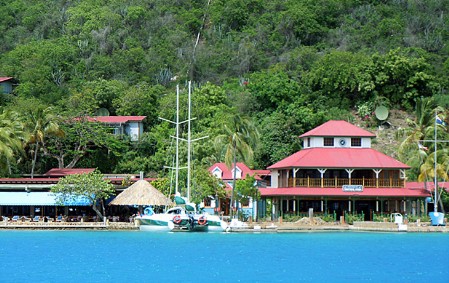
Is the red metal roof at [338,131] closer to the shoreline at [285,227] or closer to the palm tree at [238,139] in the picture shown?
the palm tree at [238,139]

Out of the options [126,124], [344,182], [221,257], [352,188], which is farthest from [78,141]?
[221,257]

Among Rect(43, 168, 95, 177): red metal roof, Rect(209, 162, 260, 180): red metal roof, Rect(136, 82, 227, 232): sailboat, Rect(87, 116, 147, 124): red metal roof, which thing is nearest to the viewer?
Rect(136, 82, 227, 232): sailboat

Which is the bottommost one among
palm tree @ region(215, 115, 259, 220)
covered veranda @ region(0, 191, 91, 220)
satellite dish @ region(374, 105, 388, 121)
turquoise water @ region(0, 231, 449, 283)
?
turquoise water @ region(0, 231, 449, 283)

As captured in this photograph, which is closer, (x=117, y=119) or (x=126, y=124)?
(x=117, y=119)

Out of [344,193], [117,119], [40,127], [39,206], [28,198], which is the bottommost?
[39,206]

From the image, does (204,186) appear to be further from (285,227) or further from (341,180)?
(341,180)

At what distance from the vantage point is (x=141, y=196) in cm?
6556

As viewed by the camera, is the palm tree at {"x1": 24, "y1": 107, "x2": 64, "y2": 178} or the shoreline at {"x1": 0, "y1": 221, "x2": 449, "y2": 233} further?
the palm tree at {"x1": 24, "y1": 107, "x2": 64, "y2": 178}

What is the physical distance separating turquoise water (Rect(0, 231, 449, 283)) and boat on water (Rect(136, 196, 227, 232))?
0.47 metres

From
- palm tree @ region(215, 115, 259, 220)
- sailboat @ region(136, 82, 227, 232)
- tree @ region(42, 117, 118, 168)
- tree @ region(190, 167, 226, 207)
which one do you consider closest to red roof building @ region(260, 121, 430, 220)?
palm tree @ region(215, 115, 259, 220)

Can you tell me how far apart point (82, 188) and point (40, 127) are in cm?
1096

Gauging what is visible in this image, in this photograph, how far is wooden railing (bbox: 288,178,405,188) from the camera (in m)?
67.1

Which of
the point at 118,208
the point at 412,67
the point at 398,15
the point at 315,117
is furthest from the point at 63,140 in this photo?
the point at 398,15

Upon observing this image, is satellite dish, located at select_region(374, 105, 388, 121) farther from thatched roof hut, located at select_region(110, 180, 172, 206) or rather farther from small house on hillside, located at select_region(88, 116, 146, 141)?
thatched roof hut, located at select_region(110, 180, 172, 206)
